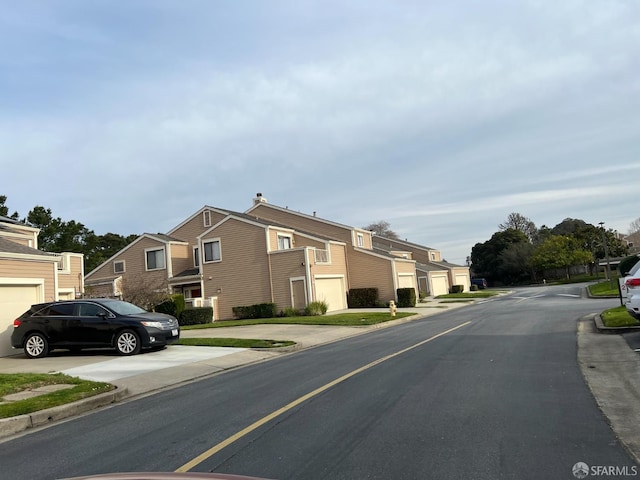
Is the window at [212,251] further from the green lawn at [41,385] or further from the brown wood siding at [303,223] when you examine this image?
the green lawn at [41,385]

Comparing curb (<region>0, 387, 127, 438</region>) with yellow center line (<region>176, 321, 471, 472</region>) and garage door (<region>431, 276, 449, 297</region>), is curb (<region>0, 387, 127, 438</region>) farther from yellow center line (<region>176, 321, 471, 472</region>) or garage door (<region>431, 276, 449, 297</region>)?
garage door (<region>431, 276, 449, 297</region>)

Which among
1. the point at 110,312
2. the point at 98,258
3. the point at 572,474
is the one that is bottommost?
the point at 572,474

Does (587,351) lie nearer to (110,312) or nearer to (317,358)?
(317,358)

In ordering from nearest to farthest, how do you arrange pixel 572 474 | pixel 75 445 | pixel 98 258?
pixel 572 474
pixel 75 445
pixel 98 258

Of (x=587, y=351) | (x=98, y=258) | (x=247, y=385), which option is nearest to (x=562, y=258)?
(x=98, y=258)

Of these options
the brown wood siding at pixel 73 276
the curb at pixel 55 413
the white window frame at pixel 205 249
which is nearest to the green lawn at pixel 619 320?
the curb at pixel 55 413

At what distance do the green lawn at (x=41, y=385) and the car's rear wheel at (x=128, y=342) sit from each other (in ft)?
11.5

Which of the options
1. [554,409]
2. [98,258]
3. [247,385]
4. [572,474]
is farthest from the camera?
[98,258]

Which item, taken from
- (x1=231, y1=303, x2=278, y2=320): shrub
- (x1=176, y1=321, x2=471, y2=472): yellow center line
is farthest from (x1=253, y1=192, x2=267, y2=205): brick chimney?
(x1=176, y1=321, x2=471, y2=472): yellow center line

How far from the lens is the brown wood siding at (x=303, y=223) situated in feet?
127

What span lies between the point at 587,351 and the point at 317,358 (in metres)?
6.00

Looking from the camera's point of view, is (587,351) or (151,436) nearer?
(151,436)

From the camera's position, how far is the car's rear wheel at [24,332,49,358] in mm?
13961

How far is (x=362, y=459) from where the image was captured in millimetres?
4766
